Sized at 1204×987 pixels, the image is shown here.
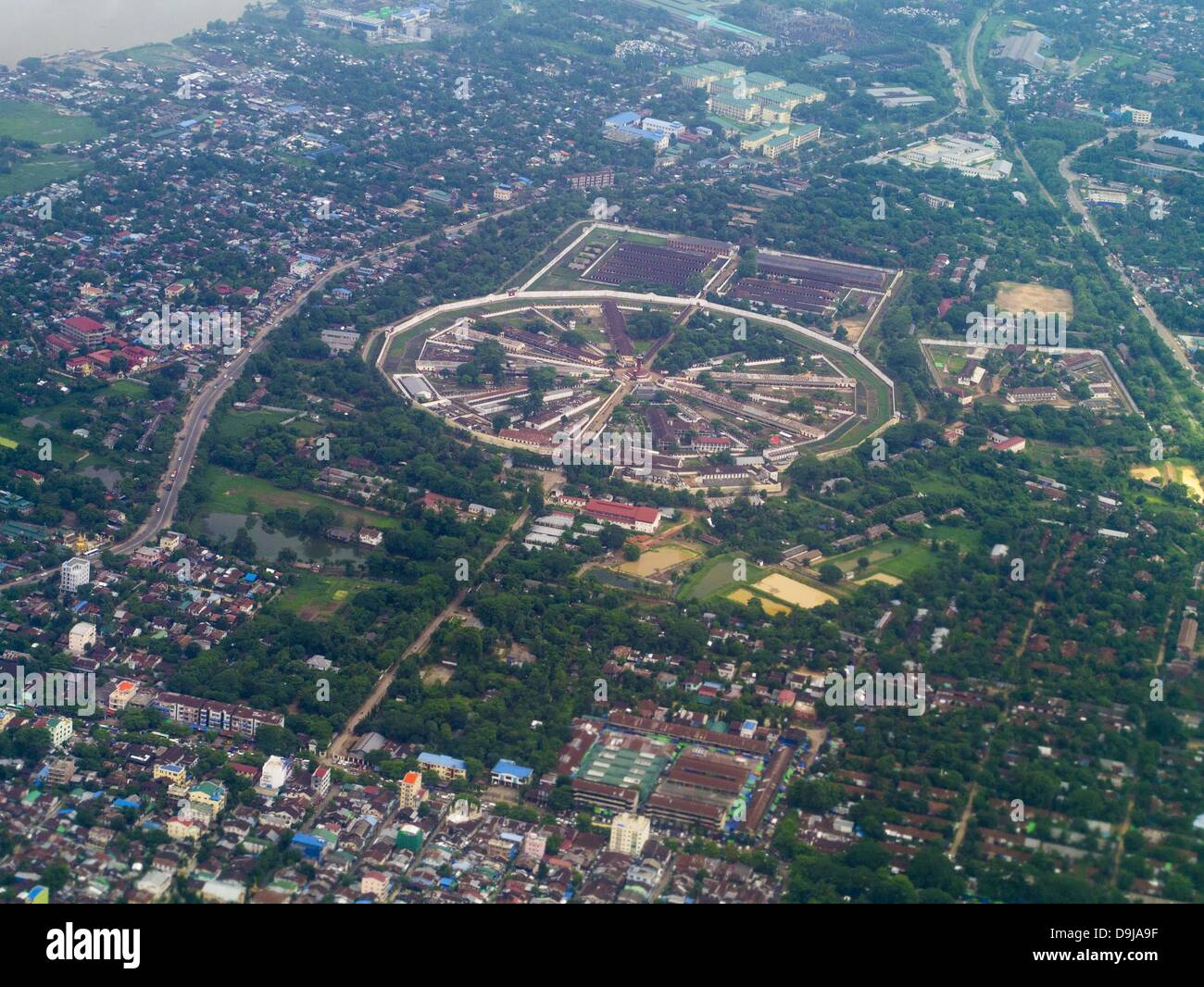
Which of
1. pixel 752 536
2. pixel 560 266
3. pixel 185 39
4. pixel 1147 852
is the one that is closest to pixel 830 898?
pixel 1147 852

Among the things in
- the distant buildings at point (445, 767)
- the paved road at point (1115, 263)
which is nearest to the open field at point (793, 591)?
the distant buildings at point (445, 767)

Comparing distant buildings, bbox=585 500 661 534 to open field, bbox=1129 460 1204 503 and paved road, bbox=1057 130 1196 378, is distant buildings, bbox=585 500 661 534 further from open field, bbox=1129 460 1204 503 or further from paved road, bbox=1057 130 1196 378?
paved road, bbox=1057 130 1196 378

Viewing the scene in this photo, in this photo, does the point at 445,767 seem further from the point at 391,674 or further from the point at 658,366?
the point at 658,366

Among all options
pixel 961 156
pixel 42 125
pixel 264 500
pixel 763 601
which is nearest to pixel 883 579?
pixel 763 601

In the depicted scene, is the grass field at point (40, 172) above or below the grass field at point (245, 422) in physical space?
above

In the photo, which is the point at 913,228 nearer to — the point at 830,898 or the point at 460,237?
the point at 460,237

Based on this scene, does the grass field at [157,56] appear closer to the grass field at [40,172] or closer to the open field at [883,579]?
the grass field at [40,172]
